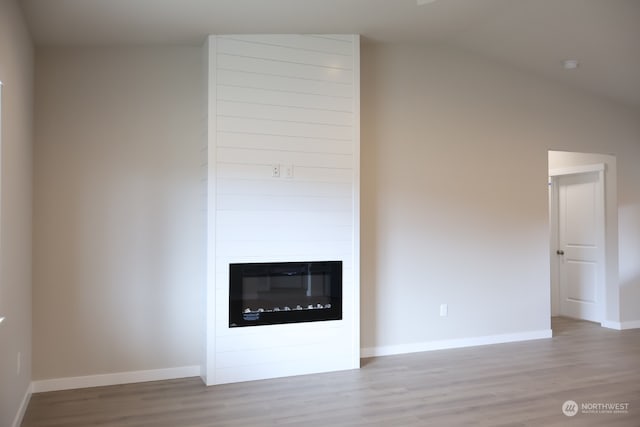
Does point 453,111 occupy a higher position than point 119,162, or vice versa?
point 453,111

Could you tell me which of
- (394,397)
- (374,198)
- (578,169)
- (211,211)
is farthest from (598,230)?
(211,211)

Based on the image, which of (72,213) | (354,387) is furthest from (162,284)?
(354,387)

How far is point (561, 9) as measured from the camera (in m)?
4.05

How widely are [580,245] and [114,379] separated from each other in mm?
5864

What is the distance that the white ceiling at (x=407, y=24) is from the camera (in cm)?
340

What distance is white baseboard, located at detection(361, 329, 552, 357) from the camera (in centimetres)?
474

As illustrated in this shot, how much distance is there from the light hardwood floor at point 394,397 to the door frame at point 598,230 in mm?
1613

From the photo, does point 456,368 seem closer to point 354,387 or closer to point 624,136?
point 354,387

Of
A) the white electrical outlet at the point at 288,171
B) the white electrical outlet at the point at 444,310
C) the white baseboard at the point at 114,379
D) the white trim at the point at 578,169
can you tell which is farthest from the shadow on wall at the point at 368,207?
the white trim at the point at 578,169

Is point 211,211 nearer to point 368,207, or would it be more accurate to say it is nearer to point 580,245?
point 368,207

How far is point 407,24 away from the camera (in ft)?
14.1

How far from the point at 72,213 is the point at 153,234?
0.64 metres

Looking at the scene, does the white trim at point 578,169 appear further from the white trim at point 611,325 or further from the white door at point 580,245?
the white trim at point 611,325

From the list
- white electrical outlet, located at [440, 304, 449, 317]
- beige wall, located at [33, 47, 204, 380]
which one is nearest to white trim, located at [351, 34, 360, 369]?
white electrical outlet, located at [440, 304, 449, 317]
